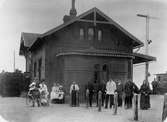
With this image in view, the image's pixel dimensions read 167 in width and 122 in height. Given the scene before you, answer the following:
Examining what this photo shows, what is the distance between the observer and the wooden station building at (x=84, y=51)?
14.7 metres

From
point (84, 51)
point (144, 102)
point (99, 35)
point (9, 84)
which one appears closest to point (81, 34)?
point (99, 35)

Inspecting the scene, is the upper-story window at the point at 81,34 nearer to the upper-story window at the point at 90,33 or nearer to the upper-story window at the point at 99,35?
the upper-story window at the point at 90,33

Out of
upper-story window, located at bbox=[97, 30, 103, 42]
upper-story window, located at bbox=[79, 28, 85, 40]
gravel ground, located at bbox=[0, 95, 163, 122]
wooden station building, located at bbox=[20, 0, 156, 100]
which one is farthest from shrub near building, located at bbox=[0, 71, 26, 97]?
upper-story window, located at bbox=[97, 30, 103, 42]

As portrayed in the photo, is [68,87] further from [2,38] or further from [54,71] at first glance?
[2,38]

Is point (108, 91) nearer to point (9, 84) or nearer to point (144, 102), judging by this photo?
point (144, 102)

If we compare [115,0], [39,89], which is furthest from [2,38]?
[39,89]

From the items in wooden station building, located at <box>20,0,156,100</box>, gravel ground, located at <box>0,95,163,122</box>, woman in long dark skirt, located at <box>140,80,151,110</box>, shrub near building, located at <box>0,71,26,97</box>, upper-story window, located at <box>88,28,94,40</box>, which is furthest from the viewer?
upper-story window, located at <box>88,28,94,40</box>

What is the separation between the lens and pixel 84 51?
47.8ft

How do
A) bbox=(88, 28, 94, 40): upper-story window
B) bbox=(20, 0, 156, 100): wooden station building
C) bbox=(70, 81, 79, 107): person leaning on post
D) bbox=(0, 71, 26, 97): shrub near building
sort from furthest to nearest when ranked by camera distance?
bbox=(88, 28, 94, 40): upper-story window < bbox=(20, 0, 156, 100): wooden station building < bbox=(70, 81, 79, 107): person leaning on post < bbox=(0, 71, 26, 97): shrub near building

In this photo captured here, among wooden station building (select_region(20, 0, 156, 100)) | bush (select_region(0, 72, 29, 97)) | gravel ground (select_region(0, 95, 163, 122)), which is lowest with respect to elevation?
gravel ground (select_region(0, 95, 163, 122))

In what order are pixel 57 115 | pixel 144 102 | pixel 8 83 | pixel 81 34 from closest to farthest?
pixel 57 115
pixel 8 83
pixel 144 102
pixel 81 34

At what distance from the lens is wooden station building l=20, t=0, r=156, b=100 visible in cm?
1473

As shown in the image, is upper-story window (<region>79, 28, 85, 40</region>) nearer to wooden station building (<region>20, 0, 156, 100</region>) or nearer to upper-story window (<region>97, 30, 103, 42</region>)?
wooden station building (<region>20, 0, 156, 100</region>)

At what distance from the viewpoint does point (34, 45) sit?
16.5 m
